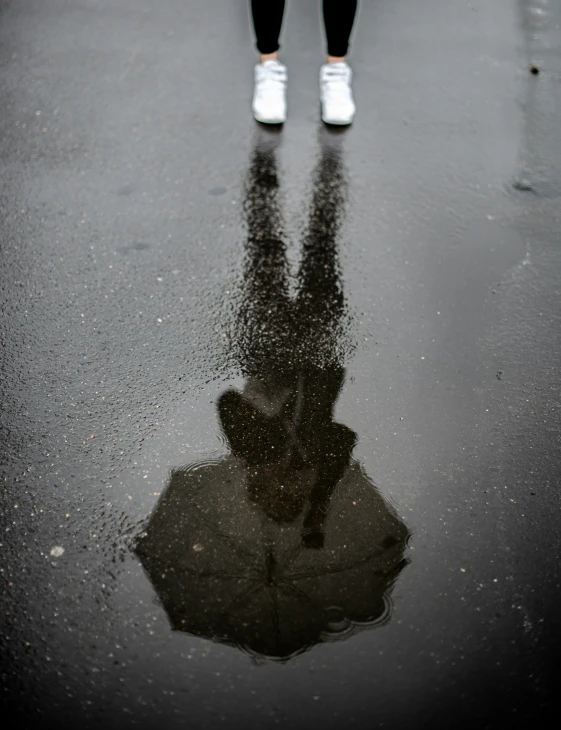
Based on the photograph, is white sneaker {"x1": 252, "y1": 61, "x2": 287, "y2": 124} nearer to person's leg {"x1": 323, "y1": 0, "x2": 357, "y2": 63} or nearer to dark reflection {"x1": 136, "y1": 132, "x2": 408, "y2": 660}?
person's leg {"x1": 323, "y1": 0, "x2": 357, "y2": 63}

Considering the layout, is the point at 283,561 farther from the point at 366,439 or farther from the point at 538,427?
the point at 538,427

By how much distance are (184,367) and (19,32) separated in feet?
11.3

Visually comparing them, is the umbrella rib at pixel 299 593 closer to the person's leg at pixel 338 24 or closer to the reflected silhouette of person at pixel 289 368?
the reflected silhouette of person at pixel 289 368

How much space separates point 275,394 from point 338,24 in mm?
2398

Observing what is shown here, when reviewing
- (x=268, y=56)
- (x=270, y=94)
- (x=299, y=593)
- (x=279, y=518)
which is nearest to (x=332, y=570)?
(x=299, y=593)

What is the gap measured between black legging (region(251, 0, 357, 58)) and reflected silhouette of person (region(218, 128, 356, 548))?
0.90 m

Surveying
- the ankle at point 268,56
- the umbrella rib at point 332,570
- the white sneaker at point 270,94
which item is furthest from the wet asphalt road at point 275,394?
the ankle at point 268,56

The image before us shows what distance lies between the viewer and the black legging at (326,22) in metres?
3.63

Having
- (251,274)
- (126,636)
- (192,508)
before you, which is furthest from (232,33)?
(126,636)

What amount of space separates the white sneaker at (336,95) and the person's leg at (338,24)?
0.07 meters

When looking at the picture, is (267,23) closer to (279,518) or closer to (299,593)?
(279,518)

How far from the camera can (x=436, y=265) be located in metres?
3.26

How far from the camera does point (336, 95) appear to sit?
13.0 ft

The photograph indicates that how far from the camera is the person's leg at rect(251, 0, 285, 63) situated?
3624 millimetres
